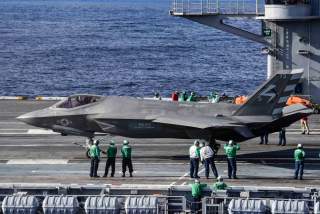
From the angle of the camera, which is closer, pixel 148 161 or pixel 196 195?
pixel 196 195

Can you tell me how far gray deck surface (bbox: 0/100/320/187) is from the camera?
3909cm

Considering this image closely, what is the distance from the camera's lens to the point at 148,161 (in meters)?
43.6

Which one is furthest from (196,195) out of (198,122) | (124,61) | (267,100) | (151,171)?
(124,61)

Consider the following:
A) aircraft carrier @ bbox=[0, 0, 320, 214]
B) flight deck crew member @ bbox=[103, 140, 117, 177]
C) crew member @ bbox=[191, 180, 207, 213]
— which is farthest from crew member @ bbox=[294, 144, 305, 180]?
crew member @ bbox=[191, 180, 207, 213]

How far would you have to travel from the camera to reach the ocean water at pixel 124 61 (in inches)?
3910

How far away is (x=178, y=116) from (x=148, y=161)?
8.40ft

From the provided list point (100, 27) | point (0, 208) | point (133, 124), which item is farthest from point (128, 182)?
point (100, 27)

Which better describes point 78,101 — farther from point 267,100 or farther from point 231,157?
point 231,157

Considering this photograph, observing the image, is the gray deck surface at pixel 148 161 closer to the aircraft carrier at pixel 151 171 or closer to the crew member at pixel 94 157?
the aircraft carrier at pixel 151 171

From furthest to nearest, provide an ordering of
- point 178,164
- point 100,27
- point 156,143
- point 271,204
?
point 100,27
point 156,143
point 178,164
point 271,204

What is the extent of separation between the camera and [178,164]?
4259cm

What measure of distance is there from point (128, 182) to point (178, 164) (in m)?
4.78

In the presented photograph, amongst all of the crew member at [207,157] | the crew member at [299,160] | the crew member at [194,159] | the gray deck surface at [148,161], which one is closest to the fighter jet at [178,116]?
the gray deck surface at [148,161]

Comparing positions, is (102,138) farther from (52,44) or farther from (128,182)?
(52,44)
